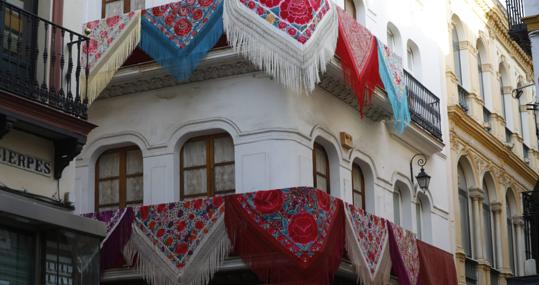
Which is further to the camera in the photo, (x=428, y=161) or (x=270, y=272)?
(x=428, y=161)

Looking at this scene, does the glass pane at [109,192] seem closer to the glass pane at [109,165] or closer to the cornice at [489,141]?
the glass pane at [109,165]

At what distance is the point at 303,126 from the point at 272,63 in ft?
4.59

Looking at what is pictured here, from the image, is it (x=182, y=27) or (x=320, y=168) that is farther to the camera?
(x=320, y=168)

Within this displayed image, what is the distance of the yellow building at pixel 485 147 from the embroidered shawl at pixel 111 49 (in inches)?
375

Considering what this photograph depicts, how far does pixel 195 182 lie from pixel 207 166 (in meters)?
0.35

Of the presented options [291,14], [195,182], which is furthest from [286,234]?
[291,14]

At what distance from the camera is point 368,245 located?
18641 mm

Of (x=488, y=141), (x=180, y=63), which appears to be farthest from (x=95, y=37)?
(x=488, y=141)

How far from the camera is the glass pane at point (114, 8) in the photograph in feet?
67.2

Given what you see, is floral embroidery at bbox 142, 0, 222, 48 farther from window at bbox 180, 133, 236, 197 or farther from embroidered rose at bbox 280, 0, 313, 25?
window at bbox 180, 133, 236, 197

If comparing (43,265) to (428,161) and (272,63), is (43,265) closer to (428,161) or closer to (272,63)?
(272,63)

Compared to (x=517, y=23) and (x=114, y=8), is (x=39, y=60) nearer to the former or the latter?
(x=114, y=8)

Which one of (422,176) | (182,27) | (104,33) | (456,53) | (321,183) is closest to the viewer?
(182,27)

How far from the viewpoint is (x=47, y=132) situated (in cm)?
1327
